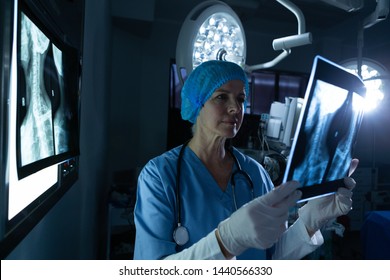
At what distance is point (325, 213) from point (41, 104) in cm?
91

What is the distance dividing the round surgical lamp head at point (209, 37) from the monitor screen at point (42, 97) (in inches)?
16.5

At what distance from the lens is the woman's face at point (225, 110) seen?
0.98 metres

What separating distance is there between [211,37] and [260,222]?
74 cm

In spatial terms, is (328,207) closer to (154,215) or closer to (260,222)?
(260,222)

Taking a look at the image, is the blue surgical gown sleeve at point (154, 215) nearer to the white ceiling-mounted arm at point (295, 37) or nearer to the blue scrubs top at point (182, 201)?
the blue scrubs top at point (182, 201)

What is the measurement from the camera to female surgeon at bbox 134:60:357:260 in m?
0.74

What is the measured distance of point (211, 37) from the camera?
112 centimetres

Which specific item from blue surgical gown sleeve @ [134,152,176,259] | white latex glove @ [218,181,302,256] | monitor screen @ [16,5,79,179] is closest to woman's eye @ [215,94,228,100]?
blue surgical gown sleeve @ [134,152,176,259]

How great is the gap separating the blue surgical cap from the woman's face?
0.07 ft

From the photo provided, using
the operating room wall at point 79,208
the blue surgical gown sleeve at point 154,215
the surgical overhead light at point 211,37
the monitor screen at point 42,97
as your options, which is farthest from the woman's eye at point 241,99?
the operating room wall at point 79,208

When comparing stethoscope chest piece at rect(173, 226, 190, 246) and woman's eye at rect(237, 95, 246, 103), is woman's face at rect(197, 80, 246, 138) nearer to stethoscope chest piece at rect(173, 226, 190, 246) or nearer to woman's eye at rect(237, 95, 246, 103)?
woman's eye at rect(237, 95, 246, 103)

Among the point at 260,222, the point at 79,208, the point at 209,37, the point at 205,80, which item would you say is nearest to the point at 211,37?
the point at 209,37

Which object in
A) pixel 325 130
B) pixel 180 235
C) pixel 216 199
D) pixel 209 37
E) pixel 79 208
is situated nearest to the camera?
pixel 325 130

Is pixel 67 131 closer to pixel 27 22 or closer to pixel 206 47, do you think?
pixel 27 22
